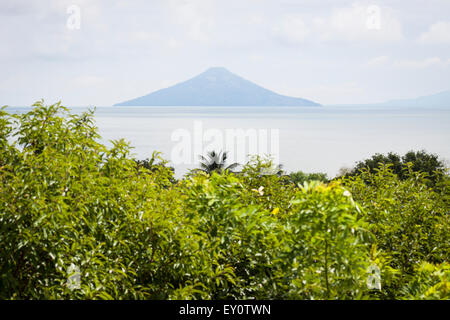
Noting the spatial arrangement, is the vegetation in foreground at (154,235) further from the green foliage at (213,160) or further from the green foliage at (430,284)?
the green foliage at (213,160)

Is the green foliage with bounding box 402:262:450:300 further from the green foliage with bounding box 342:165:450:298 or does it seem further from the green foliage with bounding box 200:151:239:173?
the green foliage with bounding box 200:151:239:173

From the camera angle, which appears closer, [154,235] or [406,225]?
[154,235]

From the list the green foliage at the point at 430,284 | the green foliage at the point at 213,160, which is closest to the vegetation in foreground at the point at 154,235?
the green foliage at the point at 430,284

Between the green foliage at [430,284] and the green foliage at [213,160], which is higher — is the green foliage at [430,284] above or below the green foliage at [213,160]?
below

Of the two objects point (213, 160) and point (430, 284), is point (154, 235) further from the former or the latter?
point (213, 160)

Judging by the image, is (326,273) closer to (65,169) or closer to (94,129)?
(65,169)

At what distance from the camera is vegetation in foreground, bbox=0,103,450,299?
85.1 inches

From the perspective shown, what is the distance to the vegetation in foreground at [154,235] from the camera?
2.16 metres

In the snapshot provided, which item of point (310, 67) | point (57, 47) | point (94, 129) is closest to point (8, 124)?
point (94, 129)

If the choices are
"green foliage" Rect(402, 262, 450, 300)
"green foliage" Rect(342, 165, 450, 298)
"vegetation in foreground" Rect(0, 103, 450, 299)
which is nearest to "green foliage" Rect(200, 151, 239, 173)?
"green foliage" Rect(342, 165, 450, 298)

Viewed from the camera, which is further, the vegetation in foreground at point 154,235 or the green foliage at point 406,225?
the green foliage at point 406,225

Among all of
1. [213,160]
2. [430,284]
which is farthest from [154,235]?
[213,160]

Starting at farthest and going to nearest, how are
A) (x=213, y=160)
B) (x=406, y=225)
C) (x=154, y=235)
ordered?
1. (x=213, y=160)
2. (x=406, y=225)
3. (x=154, y=235)

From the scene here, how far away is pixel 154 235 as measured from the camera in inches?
98.9
